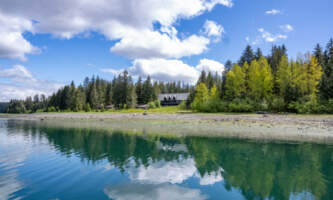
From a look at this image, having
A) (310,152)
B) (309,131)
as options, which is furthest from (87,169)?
(309,131)

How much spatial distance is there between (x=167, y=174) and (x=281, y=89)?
1918 inches

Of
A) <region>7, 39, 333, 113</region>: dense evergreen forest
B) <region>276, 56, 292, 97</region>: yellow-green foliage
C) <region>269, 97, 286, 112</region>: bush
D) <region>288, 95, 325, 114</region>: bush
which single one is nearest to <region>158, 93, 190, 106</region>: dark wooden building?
<region>7, 39, 333, 113</region>: dense evergreen forest

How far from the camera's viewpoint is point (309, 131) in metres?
26.1

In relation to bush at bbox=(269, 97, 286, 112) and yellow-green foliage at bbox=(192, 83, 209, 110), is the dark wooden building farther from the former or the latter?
bush at bbox=(269, 97, 286, 112)

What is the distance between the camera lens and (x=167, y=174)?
35.3 ft

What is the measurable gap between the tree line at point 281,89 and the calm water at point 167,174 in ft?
106

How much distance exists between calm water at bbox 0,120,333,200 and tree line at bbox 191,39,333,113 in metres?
32.2

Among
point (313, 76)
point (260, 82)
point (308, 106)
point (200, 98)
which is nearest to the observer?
point (308, 106)

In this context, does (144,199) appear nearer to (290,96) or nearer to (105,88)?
(290,96)

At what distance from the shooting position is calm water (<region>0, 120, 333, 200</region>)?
825cm

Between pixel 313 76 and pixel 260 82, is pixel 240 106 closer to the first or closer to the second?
pixel 260 82

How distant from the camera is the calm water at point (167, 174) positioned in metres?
8.25

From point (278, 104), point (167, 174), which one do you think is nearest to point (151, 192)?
point (167, 174)

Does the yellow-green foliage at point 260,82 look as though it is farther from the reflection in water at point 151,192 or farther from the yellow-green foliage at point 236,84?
the reflection in water at point 151,192
